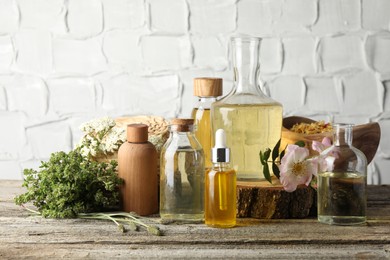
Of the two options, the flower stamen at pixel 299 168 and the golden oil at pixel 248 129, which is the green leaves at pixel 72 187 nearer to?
the golden oil at pixel 248 129

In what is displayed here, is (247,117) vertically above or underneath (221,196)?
above

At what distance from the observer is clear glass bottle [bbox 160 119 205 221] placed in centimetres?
142

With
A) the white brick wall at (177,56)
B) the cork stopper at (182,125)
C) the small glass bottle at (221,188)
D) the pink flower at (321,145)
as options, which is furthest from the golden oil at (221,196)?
the white brick wall at (177,56)

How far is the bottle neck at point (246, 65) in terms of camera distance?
149cm

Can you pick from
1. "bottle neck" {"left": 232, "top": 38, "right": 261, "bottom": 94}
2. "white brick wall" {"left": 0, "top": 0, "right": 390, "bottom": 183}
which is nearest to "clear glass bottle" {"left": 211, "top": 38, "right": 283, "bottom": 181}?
"bottle neck" {"left": 232, "top": 38, "right": 261, "bottom": 94}

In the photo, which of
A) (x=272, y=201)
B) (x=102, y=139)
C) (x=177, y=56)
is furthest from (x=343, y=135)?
(x=177, y=56)

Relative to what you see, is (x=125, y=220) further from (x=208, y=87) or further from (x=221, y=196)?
(x=208, y=87)

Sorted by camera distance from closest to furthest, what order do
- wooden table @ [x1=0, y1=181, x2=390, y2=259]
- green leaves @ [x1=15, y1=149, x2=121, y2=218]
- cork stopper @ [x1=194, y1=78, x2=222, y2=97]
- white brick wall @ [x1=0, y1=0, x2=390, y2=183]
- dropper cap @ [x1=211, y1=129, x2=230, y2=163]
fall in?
1. wooden table @ [x1=0, y1=181, x2=390, y2=259]
2. dropper cap @ [x1=211, y1=129, x2=230, y2=163]
3. green leaves @ [x1=15, y1=149, x2=121, y2=218]
4. cork stopper @ [x1=194, y1=78, x2=222, y2=97]
5. white brick wall @ [x1=0, y1=0, x2=390, y2=183]

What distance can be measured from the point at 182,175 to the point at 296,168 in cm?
24

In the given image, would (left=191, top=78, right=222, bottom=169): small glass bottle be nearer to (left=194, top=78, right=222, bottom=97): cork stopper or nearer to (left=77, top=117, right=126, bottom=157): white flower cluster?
(left=194, top=78, right=222, bottom=97): cork stopper

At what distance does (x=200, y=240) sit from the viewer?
4.30 ft

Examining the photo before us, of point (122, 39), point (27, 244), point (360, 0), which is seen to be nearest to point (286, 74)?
point (360, 0)

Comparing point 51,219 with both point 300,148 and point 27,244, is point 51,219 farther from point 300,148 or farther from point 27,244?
point 300,148

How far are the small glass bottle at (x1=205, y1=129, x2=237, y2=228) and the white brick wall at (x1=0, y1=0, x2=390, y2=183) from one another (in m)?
0.97
